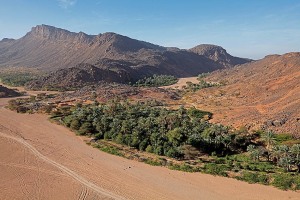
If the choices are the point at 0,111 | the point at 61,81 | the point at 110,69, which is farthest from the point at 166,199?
the point at 110,69

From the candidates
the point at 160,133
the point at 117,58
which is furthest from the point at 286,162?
the point at 117,58

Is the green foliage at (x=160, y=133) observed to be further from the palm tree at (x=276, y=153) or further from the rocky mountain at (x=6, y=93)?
the rocky mountain at (x=6, y=93)

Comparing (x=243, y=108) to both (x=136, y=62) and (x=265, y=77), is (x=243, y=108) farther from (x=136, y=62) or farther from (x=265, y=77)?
(x=136, y=62)

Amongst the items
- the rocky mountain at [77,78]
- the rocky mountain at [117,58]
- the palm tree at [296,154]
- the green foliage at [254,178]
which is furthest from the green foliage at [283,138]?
the rocky mountain at [117,58]

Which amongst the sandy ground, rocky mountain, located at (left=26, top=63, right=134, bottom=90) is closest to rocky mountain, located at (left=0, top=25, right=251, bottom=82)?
rocky mountain, located at (left=26, top=63, right=134, bottom=90)

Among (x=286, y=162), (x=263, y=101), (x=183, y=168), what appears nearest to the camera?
(x=286, y=162)

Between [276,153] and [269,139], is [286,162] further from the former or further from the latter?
[269,139]

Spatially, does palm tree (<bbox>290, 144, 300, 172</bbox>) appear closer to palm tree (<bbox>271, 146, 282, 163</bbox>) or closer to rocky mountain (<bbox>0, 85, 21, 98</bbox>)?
palm tree (<bbox>271, 146, 282, 163</bbox>)
